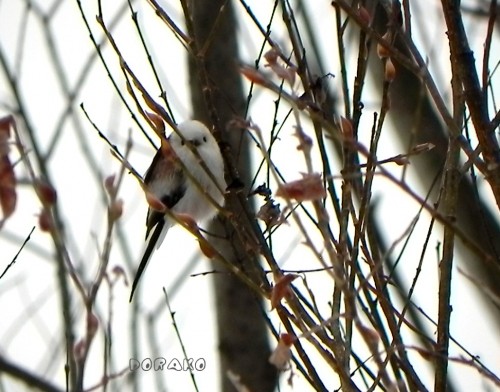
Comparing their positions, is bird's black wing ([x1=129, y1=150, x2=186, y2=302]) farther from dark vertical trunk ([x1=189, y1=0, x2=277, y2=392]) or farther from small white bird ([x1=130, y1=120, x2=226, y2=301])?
dark vertical trunk ([x1=189, y1=0, x2=277, y2=392])

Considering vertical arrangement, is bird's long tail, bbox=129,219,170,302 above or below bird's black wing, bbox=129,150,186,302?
below

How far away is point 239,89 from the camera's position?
3.73 m

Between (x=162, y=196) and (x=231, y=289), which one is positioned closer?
(x=162, y=196)

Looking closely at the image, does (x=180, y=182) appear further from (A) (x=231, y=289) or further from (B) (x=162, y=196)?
(A) (x=231, y=289)

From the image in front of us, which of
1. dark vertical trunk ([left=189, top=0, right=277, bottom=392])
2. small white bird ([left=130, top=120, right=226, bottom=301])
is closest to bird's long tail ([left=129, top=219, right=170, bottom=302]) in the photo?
small white bird ([left=130, top=120, right=226, bottom=301])

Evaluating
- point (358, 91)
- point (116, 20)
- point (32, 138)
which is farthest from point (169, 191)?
point (358, 91)

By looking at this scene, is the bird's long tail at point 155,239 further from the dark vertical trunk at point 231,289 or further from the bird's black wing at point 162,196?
the dark vertical trunk at point 231,289

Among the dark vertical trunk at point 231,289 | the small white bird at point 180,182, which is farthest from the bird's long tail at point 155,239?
the dark vertical trunk at point 231,289

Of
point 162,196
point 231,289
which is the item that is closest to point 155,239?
point 162,196

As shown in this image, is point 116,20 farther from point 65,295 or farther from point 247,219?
point 247,219

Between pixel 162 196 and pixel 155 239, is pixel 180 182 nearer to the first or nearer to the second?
pixel 162 196

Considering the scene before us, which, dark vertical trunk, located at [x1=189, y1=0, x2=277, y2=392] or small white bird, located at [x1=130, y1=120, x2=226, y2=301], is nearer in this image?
small white bird, located at [x1=130, y1=120, x2=226, y2=301]

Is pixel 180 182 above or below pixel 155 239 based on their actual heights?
above

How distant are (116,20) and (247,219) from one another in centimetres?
189
